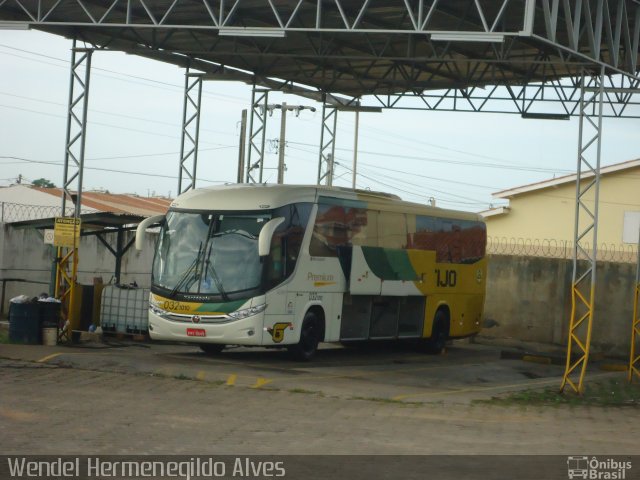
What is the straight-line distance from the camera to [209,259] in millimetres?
20375

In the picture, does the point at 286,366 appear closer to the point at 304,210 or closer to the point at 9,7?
the point at 304,210

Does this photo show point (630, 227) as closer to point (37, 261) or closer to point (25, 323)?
point (37, 261)

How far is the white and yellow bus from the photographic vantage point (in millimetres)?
20125

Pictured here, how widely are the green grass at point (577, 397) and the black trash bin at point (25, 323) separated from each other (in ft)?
29.3

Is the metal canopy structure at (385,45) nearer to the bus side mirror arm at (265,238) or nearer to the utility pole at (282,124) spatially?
the bus side mirror arm at (265,238)

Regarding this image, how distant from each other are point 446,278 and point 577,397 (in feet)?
29.0

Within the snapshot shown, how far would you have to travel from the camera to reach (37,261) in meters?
29.1

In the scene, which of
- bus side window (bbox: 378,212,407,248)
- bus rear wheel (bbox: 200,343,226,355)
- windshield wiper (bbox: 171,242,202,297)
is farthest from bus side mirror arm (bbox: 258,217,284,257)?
bus side window (bbox: 378,212,407,248)

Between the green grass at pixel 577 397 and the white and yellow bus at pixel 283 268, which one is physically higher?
the white and yellow bus at pixel 283 268

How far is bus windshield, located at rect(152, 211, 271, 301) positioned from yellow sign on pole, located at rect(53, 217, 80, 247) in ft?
6.57

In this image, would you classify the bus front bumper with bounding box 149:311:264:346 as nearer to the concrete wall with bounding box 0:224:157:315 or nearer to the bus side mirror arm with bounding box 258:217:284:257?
the bus side mirror arm with bounding box 258:217:284:257

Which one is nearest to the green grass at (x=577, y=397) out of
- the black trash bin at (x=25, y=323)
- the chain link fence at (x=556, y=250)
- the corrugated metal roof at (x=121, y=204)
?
the black trash bin at (x=25, y=323)

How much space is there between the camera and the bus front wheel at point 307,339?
21.5 m

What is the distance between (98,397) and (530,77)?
1639 centimetres
